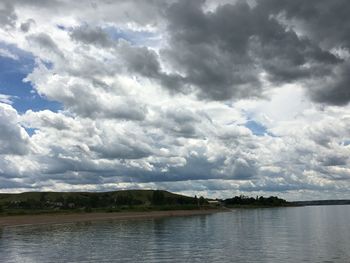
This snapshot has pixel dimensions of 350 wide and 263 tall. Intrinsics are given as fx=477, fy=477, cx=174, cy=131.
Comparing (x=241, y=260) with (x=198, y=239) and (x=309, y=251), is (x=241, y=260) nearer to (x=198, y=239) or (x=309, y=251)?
(x=309, y=251)

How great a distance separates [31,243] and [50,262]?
92.7 ft

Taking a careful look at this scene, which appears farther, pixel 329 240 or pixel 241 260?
pixel 329 240

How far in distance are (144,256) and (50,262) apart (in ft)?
40.3

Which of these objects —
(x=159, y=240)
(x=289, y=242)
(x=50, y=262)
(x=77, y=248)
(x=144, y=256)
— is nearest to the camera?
(x=50, y=262)

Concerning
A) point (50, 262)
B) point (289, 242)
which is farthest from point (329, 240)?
point (50, 262)

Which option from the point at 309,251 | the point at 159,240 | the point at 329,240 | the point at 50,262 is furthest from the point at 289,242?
the point at 50,262

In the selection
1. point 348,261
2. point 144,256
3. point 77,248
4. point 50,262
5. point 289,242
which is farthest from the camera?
point 289,242

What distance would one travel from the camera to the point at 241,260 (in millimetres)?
58250

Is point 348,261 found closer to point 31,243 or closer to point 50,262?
point 50,262

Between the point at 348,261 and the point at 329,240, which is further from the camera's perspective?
the point at 329,240

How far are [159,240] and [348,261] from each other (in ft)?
132

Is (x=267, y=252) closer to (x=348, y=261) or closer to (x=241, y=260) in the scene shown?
(x=241, y=260)

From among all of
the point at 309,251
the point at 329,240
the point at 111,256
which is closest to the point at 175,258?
the point at 111,256

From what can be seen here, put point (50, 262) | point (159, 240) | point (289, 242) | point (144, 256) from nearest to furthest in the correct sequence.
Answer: point (50, 262), point (144, 256), point (289, 242), point (159, 240)
